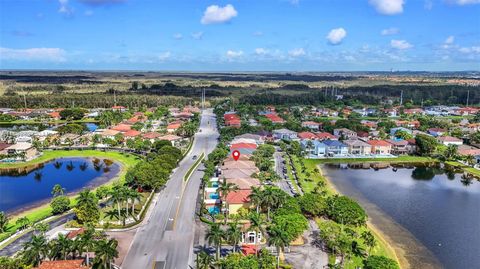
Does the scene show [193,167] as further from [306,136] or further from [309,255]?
[306,136]

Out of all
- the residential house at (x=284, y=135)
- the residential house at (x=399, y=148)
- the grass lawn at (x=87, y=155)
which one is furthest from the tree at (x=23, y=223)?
the residential house at (x=399, y=148)

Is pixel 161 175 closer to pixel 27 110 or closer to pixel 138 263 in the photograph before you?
pixel 138 263

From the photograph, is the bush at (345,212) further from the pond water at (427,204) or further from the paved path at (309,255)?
the paved path at (309,255)

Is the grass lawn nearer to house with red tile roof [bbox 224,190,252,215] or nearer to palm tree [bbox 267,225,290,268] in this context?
house with red tile roof [bbox 224,190,252,215]

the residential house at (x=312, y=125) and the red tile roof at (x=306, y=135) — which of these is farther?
the residential house at (x=312, y=125)

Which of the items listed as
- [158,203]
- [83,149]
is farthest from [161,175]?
[83,149]

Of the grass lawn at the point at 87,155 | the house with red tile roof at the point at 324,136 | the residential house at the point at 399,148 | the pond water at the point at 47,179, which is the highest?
the house with red tile roof at the point at 324,136
